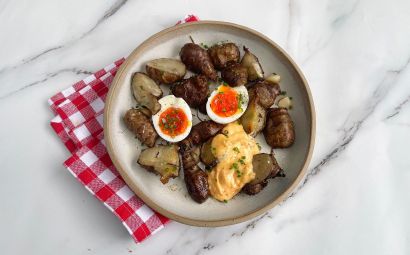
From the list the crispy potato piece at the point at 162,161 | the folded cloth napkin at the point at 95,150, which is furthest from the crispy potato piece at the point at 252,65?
the folded cloth napkin at the point at 95,150

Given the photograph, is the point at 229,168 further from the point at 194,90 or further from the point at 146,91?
the point at 146,91

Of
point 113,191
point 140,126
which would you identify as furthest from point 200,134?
point 113,191

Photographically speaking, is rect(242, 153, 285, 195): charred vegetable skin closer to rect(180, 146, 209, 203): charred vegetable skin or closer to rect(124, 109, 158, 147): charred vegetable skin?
rect(180, 146, 209, 203): charred vegetable skin

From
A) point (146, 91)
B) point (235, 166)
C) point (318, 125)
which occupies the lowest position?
point (318, 125)

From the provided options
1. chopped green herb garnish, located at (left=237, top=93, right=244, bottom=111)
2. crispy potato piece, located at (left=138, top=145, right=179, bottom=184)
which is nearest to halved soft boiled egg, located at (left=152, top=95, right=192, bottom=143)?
crispy potato piece, located at (left=138, top=145, right=179, bottom=184)

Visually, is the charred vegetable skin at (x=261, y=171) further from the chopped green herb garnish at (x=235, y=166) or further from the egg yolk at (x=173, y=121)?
the egg yolk at (x=173, y=121)

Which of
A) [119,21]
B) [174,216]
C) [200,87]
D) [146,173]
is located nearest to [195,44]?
→ [200,87]
